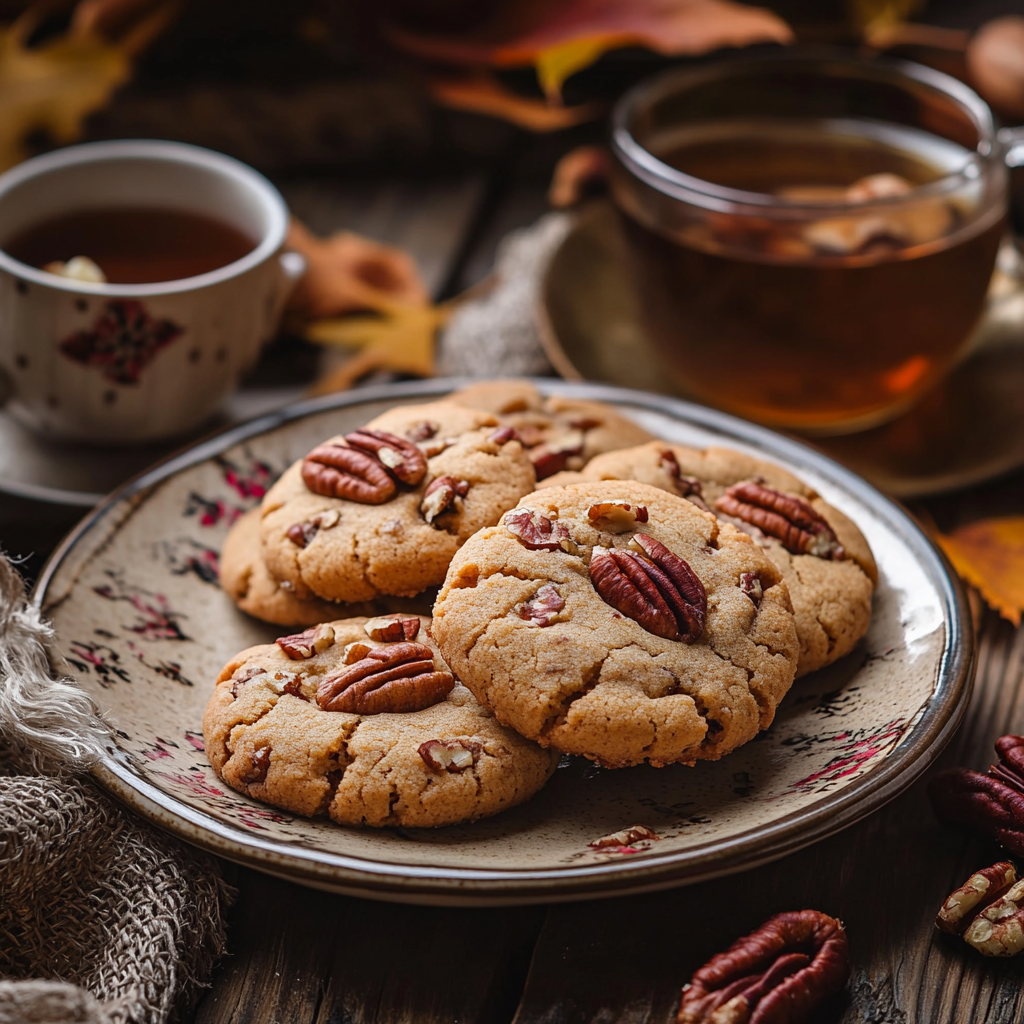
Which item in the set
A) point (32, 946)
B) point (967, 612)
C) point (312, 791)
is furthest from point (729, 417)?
point (32, 946)

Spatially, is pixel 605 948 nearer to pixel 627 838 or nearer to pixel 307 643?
pixel 627 838

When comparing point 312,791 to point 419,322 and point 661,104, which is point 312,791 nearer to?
point 419,322

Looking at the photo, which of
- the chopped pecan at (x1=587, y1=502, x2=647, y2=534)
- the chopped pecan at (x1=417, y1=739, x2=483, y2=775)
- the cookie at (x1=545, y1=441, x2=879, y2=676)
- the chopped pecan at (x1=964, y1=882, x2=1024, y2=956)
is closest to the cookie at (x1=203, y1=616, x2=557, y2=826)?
the chopped pecan at (x1=417, y1=739, x2=483, y2=775)

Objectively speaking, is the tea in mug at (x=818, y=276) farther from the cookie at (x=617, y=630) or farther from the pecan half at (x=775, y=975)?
the pecan half at (x=775, y=975)

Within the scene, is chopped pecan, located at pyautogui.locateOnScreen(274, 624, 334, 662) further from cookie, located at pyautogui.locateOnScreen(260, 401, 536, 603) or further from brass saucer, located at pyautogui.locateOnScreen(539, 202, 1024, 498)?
brass saucer, located at pyautogui.locateOnScreen(539, 202, 1024, 498)

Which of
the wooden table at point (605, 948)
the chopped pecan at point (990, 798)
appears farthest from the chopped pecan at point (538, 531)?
the chopped pecan at point (990, 798)
